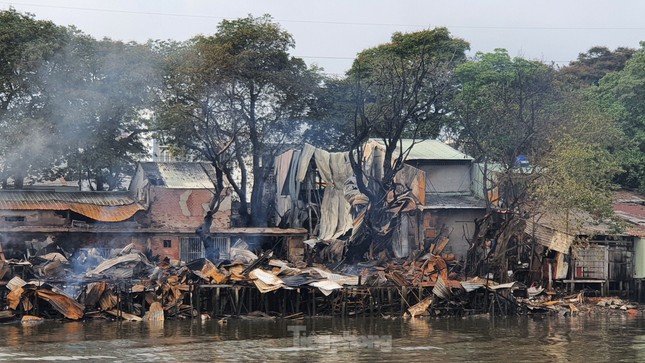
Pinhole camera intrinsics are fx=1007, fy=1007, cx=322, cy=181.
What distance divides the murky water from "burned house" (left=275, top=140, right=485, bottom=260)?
24.5ft

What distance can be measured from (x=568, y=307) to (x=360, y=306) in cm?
842

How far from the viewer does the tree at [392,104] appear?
131 ft

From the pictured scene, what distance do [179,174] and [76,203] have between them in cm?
551

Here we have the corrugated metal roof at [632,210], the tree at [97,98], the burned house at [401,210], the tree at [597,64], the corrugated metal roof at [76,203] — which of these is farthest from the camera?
the tree at [597,64]

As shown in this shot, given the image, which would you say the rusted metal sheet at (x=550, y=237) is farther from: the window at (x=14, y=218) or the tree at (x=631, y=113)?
the window at (x=14, y=218)

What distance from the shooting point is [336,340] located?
3000 centimetres

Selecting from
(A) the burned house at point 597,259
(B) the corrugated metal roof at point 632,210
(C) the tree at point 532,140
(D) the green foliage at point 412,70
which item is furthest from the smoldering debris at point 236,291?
(D) the green foliage at point 412,70

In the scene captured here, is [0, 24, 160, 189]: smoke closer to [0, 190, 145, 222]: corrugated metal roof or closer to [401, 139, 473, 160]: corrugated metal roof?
[0, 190, 145, 222]: corrugated metal roof

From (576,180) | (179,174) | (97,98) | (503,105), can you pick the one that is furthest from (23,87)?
(576,180)

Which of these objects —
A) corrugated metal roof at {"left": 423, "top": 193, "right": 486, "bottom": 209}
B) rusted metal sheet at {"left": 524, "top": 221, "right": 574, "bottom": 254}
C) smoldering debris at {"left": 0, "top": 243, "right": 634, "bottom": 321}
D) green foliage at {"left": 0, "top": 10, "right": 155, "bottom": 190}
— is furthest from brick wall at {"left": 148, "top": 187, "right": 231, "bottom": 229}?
rusted metal sheet at {"left": 524, "top": 221, "right": 574, "bottom": 254}

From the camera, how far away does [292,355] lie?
2683 centimetres

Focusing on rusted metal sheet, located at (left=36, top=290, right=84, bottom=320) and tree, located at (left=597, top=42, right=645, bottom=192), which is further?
tree, located at (left=597, top=42, right=645, bottom=192)

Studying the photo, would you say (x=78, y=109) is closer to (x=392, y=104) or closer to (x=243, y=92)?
(x=243, y=92)

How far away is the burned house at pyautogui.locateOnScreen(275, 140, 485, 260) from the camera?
1683 inches
